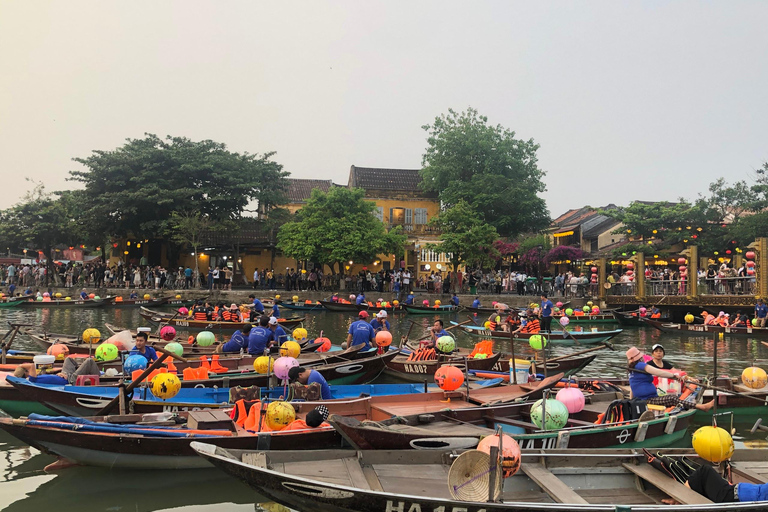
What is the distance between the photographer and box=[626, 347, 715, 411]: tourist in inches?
311

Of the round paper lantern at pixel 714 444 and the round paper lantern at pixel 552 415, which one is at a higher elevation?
the round paper lantern at pixel 714 444

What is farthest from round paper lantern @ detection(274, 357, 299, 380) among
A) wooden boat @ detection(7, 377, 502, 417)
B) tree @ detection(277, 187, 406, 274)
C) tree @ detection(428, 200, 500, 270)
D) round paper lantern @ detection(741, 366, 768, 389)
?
tree @ detection(428, 200, 500, 270)

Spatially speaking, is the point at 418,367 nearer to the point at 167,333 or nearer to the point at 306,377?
the point at 306,377

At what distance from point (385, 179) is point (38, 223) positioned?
70.6 ft

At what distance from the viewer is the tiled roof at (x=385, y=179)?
136 ft

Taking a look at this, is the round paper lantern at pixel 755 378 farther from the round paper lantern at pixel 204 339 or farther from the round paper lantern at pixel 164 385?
the round paper lantern at pixel 204 339

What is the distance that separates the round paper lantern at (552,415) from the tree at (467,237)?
81.4 ft

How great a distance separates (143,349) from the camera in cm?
956

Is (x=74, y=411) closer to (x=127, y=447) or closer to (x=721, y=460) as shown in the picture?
(x=127, y=447)

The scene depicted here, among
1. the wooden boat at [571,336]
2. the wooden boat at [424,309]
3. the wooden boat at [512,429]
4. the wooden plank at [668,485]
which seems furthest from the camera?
the wooden boat at [424,309]

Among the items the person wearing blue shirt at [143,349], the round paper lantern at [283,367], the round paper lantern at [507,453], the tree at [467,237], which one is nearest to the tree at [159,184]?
the tree at [467,237]

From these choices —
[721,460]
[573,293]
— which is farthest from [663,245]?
[721,460]

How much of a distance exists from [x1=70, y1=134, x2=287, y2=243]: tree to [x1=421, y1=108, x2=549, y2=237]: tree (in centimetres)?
1078

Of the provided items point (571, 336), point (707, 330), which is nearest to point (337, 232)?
point (571, 336)
